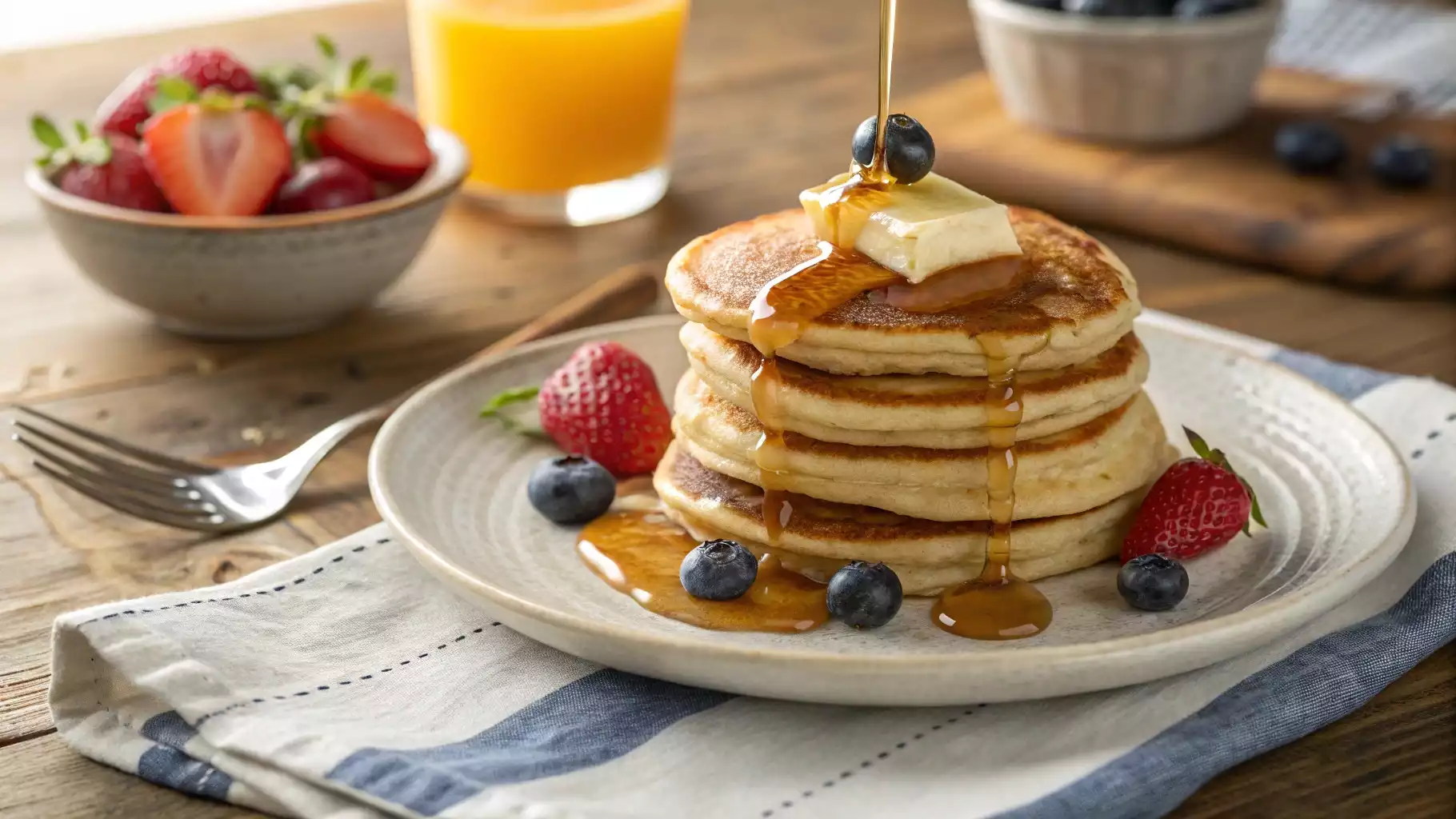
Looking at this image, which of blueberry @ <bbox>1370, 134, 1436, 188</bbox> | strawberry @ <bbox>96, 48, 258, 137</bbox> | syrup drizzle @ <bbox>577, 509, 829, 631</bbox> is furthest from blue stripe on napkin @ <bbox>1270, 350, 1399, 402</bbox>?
strawberry @ <bbox>96, 48, 258, 137</bbox>

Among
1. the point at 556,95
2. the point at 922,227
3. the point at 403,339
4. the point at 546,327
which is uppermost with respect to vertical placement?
the point at 922,227

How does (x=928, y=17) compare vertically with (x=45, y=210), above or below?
below

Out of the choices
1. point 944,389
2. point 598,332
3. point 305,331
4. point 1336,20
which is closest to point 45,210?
point 305,331

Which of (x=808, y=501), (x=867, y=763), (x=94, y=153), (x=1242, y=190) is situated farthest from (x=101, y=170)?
(x=1242, y=190)

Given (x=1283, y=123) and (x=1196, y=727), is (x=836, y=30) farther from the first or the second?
(x=1196, y=727)

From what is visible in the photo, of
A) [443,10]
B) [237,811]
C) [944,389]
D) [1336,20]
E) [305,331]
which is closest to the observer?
[237,811]

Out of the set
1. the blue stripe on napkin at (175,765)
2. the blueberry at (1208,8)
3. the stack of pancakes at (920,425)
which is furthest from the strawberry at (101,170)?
the blueberry at (1208,8)

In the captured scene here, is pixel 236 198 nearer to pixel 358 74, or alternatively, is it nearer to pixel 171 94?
pixel 171 94
